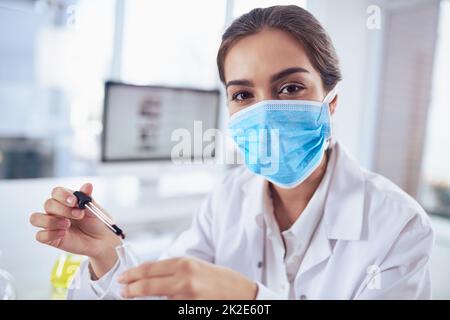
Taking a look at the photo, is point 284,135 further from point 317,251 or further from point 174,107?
point 174,107

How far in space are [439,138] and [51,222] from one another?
0.75 meters

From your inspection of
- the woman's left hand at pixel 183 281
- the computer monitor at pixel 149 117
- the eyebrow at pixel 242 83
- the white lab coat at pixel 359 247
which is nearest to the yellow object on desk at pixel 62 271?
the white lab coat at pixel 359 247

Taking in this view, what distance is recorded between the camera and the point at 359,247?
0.61 metres

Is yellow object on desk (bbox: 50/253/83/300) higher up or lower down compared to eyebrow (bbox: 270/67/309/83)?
lower down

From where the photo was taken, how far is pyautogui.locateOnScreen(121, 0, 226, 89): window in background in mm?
711

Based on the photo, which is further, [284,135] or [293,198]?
[293,198]

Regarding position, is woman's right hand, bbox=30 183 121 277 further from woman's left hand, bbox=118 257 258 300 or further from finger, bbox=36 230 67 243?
woman's left hand, bbox=118 257 258 300

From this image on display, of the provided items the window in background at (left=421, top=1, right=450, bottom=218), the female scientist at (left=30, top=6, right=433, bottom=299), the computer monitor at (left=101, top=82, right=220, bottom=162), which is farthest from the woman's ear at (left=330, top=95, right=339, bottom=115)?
the computer monitor at (left=101, top=82, right=220, bottom=162)

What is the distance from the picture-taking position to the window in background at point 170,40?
Answer: 0.71m

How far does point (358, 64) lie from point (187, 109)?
787mm

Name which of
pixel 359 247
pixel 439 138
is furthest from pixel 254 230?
pixel 439 138

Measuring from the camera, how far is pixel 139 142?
1349 mm

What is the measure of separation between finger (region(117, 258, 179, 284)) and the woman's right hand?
0.16 meters

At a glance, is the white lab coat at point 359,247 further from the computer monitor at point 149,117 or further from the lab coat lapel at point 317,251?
the computer monitor at point 149,117
